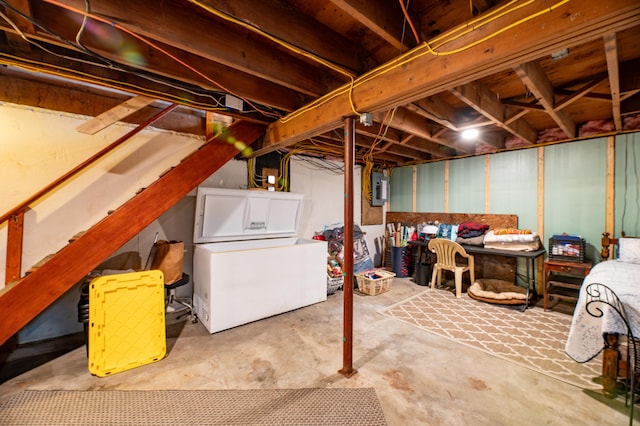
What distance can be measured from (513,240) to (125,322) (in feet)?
15.4

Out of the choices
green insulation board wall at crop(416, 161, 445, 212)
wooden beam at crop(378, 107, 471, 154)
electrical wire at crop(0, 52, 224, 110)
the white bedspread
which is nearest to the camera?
the white bedspread

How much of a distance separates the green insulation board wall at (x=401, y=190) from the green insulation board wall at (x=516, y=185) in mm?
1485

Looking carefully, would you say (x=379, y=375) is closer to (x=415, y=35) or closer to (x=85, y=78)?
(x=415, y=35)

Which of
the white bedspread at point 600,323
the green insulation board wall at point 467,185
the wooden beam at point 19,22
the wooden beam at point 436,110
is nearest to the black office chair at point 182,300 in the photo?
the wooden beam at point 19,22

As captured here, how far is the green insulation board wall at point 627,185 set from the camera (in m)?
3.16

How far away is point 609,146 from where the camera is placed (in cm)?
332

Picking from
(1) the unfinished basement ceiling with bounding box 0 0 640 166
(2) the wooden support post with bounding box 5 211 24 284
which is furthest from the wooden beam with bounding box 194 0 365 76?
(2) the wooden support post with bounding box 5 211 24 284

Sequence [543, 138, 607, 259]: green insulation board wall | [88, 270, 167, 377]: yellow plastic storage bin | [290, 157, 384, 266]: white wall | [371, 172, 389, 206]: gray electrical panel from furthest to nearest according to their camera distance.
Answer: [371, 172, 389, 206]: gray electrical panel
[290, 157, 384, 266]: white wall
[543, 138, 607, 259]: green insulation board wall
[88, 270, 167, 377]: yellow plastic storage bin

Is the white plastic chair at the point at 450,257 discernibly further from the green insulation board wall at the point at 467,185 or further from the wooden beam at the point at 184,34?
the wooden beam at the point at 184,34

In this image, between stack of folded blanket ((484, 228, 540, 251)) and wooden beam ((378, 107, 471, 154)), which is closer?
wooden beam ((378, 107, 471, 154))

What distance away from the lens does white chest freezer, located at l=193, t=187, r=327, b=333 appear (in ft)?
9.11

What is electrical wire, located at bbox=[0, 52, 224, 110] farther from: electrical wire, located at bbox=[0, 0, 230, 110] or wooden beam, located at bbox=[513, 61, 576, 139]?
wooden beam, located at bbox=[513, 61, 576, 139]

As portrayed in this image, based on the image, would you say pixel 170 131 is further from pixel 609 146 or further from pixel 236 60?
pixel 609 146

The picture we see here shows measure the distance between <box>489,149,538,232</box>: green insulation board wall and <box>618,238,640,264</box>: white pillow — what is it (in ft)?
3.20
